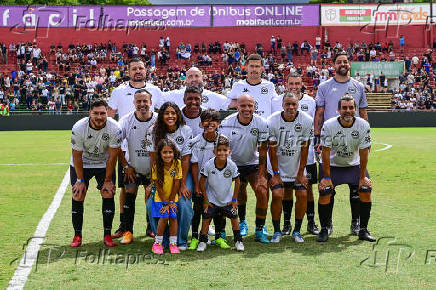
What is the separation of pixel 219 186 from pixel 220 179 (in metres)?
0.08

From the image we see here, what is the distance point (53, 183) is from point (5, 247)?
5785 millimetres

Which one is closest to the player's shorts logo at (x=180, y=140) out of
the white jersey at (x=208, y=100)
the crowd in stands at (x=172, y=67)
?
the white jersey at (x=208, y=100)

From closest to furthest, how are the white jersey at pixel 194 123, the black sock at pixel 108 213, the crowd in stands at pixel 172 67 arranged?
1. the black sock at pixel 108 213
2. the white jersey at pixel 194 123
3. the crowd in stands at pixel 172 67

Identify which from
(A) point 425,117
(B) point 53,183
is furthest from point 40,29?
(B) point 53,183

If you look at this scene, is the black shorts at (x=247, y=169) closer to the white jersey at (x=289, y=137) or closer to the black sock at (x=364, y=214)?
the white jersey at (x=289, y=137)

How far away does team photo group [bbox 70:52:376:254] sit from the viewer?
6703mm

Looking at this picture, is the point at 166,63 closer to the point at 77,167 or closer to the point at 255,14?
the point at 255,14

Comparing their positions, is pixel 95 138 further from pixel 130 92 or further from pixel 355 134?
pixel 355 134

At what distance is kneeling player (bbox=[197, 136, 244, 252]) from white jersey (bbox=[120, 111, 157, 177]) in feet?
2.61

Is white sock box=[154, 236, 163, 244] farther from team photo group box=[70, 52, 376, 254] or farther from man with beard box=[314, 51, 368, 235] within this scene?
man with beard box=[314, 51, 368, 235]

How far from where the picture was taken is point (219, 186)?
6.75 metres

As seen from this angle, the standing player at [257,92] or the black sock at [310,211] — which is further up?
the standing player at [257,92]

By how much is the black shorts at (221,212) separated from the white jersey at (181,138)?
2.36 ft

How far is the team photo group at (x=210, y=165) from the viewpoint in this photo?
670 cm
